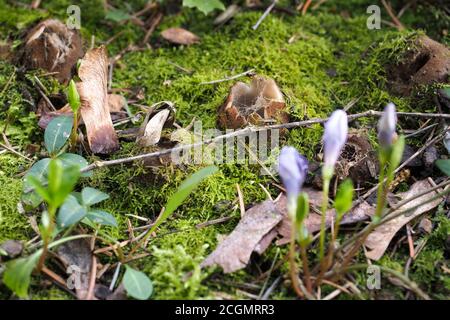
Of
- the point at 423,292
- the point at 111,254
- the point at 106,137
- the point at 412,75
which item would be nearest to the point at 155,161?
the point at 106,137

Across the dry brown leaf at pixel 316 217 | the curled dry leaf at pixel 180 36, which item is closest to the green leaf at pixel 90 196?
the dry brown leaf at pixel 316 217

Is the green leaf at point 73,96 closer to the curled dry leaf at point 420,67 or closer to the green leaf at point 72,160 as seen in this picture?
the green leaf at point 72,160

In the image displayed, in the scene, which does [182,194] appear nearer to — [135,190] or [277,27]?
[135,190]

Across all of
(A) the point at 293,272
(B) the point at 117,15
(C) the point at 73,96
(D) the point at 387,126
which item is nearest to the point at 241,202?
(A) the point at 293,272

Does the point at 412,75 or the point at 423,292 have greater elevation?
the point at 412,75

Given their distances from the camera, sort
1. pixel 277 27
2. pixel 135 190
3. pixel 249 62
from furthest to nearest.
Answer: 1. pixel 277 27
2. pixel 249 62
3. pixel 135 190

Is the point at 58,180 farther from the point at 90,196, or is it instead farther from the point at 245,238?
the point at 245,238

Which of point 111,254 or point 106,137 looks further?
point 106,137
